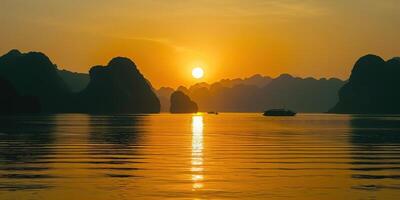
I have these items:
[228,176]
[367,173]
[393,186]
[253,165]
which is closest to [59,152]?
[253,165]

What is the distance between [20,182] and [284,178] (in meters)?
14.5

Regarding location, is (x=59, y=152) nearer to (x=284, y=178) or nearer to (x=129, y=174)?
(x=129, y=174)

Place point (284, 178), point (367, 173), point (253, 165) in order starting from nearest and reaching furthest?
point (284, 178) → point (367, 173) → point (253, 165)

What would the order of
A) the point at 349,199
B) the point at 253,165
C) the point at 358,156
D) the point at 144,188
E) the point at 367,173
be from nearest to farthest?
the point at 349,199 → the point at 144,188 → the point at 367,173 → the point at 253,165 → the point at 358,156

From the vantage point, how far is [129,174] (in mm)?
39188

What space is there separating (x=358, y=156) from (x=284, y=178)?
2139 centimetres

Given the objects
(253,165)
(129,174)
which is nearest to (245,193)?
(129,174)

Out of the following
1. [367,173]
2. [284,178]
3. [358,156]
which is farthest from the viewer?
[358,156]

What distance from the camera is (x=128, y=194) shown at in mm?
30094

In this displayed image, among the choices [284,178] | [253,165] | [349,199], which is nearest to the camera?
[349,199]

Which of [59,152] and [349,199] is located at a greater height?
[59,152]

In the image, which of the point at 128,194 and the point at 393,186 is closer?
the point at 128,194

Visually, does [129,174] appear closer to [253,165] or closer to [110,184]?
[110,184]

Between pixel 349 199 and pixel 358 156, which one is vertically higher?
pixel 358 156
